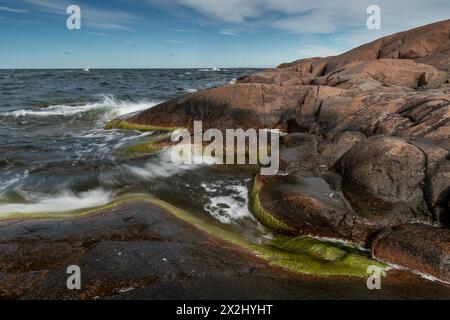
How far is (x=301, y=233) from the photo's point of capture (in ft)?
22.3

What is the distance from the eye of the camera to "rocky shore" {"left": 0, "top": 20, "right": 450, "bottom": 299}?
189 inches

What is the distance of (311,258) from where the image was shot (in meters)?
5.74

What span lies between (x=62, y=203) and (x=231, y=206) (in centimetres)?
382

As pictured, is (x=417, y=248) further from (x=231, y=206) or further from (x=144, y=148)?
(x=144, y=148)

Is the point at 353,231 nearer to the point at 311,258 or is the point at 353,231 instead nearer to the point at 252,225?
the point at 311,258

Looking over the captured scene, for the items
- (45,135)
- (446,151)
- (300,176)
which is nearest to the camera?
(446,151)

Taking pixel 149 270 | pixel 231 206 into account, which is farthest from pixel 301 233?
pixel 149 270

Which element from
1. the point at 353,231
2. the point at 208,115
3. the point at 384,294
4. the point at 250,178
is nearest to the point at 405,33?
the point at 208,115

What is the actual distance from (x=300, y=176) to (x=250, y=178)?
66.9 inches

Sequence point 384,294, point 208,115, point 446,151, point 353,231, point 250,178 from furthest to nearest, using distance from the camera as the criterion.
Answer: point 208,115 → point 250,178 → point 446,151 → point 353,231 → point 384,294

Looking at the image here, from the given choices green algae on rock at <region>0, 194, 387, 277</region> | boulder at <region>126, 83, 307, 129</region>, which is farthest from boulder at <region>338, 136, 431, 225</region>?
boulder at <region>126, 83, 307, 129</region>

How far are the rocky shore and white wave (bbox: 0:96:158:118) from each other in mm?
15964

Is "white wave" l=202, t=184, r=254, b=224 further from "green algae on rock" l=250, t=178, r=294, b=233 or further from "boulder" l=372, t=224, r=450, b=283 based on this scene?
"boulder" l=372, t=224, r=450, b=283

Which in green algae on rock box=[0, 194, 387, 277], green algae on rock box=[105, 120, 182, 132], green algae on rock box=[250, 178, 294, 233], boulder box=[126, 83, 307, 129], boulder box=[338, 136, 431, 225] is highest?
boulder box=[126, 83, 307, 129]
